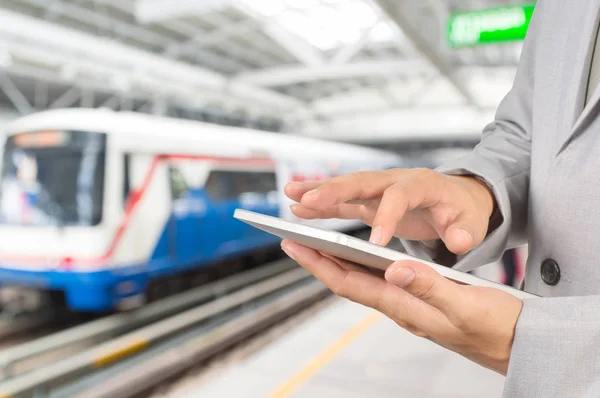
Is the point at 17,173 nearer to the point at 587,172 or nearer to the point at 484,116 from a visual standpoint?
the point at 587,172

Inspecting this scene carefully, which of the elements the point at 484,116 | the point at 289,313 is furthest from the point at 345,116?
the point at 289,313

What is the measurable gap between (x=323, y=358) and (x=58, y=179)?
11.8 ft

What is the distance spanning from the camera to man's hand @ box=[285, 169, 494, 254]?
898 mm

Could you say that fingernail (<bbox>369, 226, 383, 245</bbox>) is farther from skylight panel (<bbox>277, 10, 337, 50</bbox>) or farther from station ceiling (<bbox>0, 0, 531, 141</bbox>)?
skylight panel (<bbox>277, 10, 337, 50</bbox>)

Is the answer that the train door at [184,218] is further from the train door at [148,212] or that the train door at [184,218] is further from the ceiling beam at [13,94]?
the ceiling beam at [13,94]

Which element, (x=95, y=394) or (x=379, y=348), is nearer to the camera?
(x=95, y=394)

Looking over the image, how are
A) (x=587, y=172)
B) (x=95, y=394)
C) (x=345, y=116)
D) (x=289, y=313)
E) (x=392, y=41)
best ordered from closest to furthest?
(x=587, y=172), (x=95, y=394), (x=289, y=313), (x=392, y=41), (x=345, y=116)

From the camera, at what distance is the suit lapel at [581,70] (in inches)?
39.4

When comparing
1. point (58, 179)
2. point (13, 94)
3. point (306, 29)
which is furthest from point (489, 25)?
point (306, 29)

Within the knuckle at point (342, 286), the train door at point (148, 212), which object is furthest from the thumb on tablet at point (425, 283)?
the train door at point (148, 212)

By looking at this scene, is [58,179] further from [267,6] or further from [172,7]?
[267,6]

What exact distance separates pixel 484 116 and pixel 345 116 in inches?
289

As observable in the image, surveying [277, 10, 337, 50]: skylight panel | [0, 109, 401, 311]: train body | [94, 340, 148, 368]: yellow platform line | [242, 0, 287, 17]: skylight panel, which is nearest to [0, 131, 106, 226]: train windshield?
[0, 109, 401, 311]: train body

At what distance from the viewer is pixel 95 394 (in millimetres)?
3990
